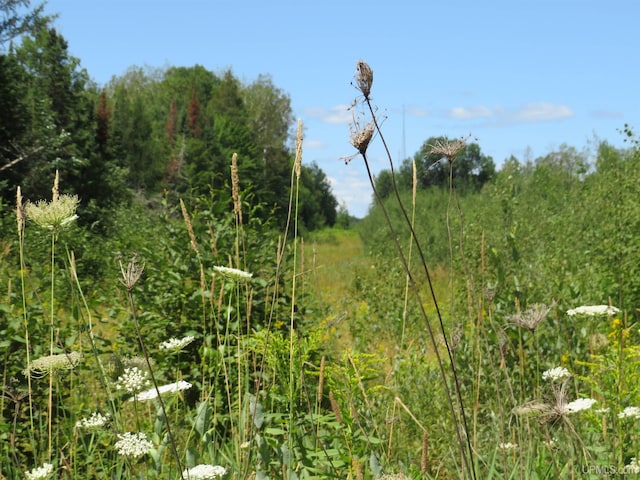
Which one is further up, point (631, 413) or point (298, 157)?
point (298, 157)

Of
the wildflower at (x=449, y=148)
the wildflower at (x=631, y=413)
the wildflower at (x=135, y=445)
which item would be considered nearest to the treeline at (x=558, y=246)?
the wildflower at (x=449, y=148)

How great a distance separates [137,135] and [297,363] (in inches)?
2101

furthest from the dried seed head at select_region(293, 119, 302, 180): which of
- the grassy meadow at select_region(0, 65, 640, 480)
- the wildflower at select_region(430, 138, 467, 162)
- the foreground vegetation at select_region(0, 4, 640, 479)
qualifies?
→ the wildflower at select_region(430, 138, 467, 162)

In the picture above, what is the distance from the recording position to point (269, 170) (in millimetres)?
53531

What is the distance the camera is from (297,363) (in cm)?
272

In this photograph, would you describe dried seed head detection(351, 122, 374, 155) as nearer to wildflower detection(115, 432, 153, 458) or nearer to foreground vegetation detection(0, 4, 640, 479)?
foreground vegetation detection(0, 4, 640, 479)

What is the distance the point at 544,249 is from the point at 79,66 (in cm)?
2417

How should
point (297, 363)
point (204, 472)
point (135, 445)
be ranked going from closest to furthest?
1. point (204, 472)
2. point (135, 445)
3. point (297, 363)

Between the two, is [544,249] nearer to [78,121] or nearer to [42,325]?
[42,325]

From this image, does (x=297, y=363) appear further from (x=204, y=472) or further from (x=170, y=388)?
(x=204, y=472)

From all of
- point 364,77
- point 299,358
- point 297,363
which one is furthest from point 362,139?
point 297,363

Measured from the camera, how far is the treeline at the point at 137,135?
20.4 m

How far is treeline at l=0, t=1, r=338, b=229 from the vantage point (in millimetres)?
20375

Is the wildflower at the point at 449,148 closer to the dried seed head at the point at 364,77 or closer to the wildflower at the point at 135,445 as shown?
the dried seed head at the point at 364,77
